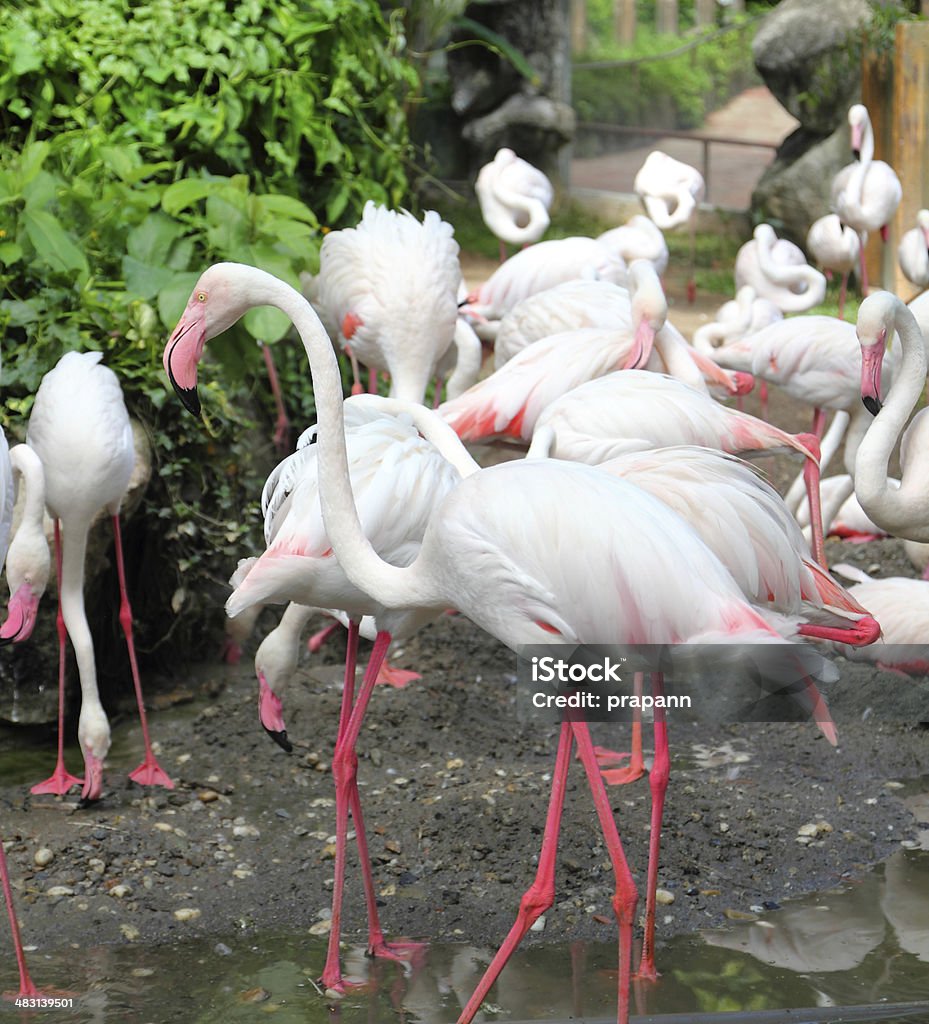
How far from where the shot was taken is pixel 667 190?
845 cm

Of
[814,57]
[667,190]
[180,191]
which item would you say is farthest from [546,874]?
[814,57]

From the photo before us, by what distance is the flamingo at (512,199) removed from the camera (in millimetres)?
8180

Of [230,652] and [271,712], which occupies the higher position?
[271,712]

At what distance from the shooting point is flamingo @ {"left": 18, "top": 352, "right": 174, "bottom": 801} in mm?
4020

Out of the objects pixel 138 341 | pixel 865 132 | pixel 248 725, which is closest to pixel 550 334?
pixel 138 341

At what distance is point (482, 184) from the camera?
8.42m

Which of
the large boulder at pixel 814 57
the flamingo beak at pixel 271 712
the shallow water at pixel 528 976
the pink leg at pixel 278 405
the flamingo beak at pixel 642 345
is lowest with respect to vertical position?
the shallow water at pixel 528 976

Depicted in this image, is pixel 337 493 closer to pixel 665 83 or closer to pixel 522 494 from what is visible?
pixel 522 494

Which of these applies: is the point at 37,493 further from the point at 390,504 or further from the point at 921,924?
the point at 921,924

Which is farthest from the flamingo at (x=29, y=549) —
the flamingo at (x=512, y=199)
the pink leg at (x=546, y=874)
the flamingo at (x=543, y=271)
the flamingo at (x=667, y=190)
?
the flamingo at (x=667, y=190)

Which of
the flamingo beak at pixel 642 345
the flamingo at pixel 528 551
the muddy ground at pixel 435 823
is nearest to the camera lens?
the flamingo at pixel 528 551

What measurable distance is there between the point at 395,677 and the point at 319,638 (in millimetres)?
561

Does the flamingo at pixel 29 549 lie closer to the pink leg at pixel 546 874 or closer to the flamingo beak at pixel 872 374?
the pink leg at pixel 546 874

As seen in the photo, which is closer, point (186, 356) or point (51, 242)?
point (186, 356)
